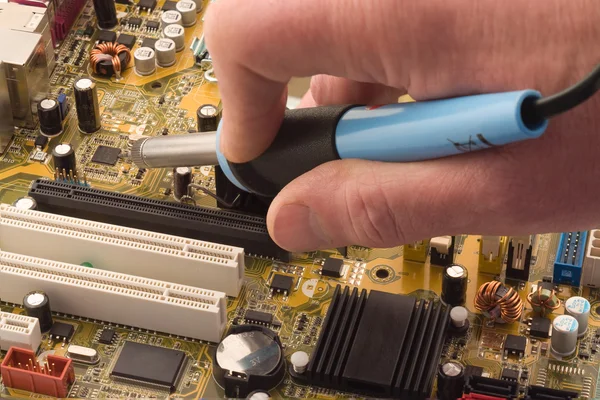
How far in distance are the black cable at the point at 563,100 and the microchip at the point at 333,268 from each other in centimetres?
366

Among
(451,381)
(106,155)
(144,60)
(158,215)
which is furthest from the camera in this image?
(144,60)

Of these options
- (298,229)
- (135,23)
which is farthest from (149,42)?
(298,229)

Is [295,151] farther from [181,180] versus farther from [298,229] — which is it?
[181,180]

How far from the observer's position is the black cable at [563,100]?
10.4ft

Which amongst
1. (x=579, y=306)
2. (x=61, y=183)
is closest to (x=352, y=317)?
(x=579, y=306)

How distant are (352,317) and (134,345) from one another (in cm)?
132

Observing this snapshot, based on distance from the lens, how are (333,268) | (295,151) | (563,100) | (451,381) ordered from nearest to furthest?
(563,100) < (295,151) < (451,381) < (333,268)

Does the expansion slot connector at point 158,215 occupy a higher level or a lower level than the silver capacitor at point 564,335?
higher

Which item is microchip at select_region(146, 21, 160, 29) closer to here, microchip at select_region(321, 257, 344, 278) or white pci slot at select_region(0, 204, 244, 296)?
white pci slot at select_region(0, 204, 244, 296)

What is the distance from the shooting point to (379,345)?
644 centimetres

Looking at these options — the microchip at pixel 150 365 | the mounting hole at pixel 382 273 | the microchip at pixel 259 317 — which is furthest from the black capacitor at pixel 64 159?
the mounting hole at pixel 382 273

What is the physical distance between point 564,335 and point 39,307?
3.14 meters

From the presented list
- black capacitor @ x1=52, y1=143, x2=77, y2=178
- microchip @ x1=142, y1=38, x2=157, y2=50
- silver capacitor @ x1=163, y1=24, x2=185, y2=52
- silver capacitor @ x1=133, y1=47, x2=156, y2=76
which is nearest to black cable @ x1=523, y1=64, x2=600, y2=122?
black capacitor @ x1=52, y1=143, x2=77, y2=178

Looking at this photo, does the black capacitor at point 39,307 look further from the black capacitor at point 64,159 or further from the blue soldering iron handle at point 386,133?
the blue soldering iron handle at point 386,133
